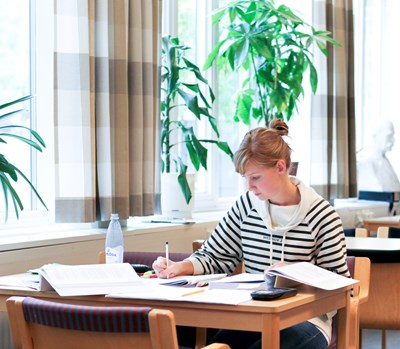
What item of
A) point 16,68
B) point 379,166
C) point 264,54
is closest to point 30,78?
point 16,68

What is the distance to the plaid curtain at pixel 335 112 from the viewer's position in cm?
569

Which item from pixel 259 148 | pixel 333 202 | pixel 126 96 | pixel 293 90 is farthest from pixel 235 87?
pixel 259 148

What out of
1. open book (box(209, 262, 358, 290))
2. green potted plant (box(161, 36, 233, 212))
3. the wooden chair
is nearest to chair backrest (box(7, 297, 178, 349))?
the wooden chair

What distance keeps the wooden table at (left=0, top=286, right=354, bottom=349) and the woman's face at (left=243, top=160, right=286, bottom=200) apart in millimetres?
483

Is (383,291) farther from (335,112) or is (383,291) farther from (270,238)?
(335,112)

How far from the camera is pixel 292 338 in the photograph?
2.59 metres

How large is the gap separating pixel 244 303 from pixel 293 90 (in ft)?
10.00

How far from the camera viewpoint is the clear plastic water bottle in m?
3.06

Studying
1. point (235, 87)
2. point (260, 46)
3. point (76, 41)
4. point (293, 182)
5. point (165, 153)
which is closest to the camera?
point (293, 182)

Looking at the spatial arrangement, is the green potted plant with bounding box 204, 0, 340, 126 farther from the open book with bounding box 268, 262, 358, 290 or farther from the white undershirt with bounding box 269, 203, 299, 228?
the open book with bounding box 268, 262, 358, 290

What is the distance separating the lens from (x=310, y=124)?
5.69 m

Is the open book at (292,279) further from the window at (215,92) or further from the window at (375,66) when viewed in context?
the window at (375,66)

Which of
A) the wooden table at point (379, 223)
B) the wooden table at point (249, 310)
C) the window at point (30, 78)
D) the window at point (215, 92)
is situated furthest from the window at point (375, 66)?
the wooden table at point (249, 310)

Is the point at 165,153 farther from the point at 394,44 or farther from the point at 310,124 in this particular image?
the point at 394,44
